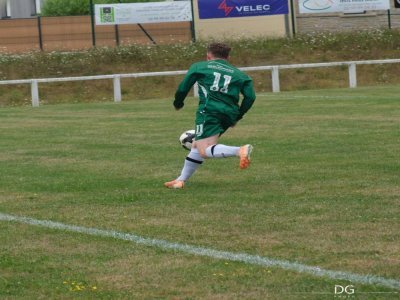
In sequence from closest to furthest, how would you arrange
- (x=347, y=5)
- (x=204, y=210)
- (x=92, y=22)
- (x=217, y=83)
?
(x=204, y=210), (x=217, y=83), (x=347, y=5), (x=92, y=22)

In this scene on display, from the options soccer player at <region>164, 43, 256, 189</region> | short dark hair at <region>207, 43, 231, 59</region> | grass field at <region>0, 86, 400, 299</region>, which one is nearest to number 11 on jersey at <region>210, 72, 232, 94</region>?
soccer player at <region>164, 43, 256, 189</region>

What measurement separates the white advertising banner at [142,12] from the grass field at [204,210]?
69.0ft

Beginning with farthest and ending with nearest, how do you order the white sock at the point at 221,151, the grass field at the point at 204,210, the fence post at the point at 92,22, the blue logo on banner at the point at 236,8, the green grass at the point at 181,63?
the blue logo on banner at the point at 236,8, the fence post at the point at 92,22, the green grass at the point at 181,63, the white sock at the point at 221,151, the grass field at the point at 204,210

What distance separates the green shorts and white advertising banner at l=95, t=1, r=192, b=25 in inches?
1133

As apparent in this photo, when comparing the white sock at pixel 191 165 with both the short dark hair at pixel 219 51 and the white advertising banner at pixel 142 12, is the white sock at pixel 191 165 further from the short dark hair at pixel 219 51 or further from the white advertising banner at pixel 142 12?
the white advertising banner at pixel 142 12

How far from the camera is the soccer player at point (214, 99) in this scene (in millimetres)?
11766

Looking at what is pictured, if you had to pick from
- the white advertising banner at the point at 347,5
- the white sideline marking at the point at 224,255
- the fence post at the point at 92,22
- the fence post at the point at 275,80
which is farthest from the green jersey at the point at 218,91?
the white advertising banner at the point at 347,5

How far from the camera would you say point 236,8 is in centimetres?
4106

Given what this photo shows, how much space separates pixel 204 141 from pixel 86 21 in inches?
1299

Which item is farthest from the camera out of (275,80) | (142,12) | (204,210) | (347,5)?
(347,5)

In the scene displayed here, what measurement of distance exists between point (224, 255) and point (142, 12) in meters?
33.2

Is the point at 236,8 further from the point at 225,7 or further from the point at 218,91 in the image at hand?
the point at 218,91

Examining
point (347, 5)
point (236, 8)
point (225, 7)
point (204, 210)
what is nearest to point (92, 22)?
point (225, 7)

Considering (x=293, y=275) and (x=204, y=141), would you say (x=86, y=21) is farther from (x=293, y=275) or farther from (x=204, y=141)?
(x=293, y=275)
